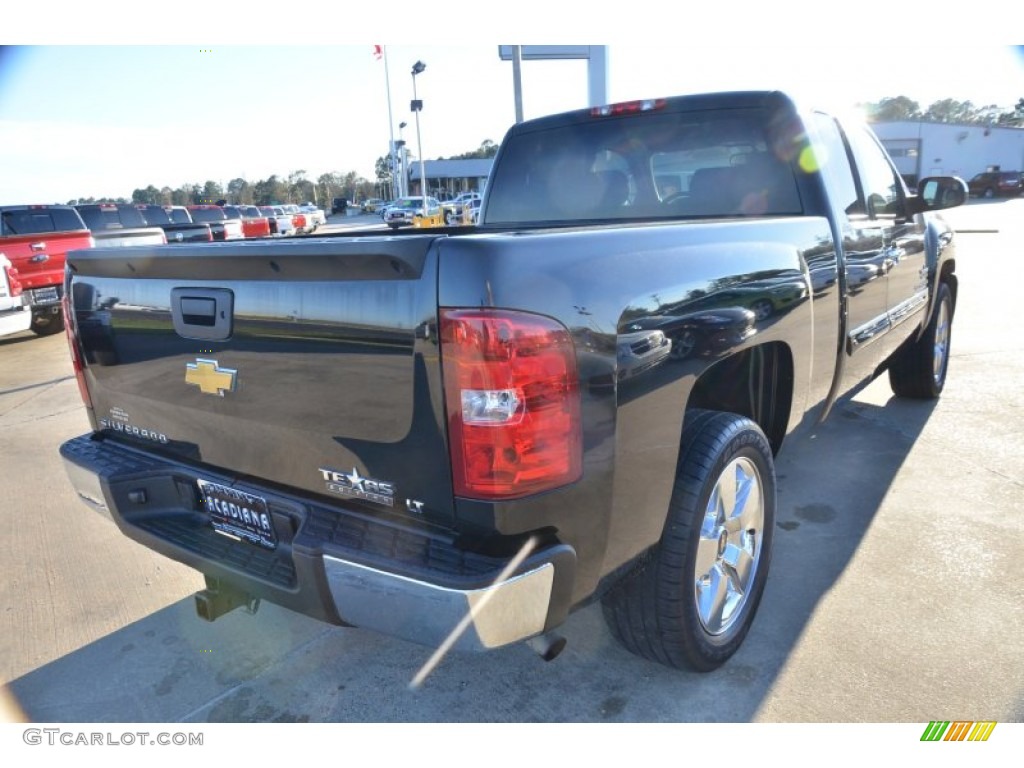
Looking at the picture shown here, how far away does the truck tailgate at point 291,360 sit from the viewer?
174cm

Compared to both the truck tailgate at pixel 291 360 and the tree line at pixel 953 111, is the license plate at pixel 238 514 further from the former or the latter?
the tree line at pixel 953 111

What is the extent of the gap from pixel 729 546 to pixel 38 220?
13699mm

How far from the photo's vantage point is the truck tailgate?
174 cm

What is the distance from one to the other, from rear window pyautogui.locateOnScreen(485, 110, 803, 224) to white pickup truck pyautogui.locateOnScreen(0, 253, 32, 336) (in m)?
7.25

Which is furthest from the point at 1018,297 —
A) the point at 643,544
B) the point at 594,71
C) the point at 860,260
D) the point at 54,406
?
the point at 54,406

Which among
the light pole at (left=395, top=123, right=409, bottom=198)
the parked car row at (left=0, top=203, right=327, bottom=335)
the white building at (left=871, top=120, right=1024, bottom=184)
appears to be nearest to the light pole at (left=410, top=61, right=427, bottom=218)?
the light pole at (left=395, top=123, right=409, bottom=198)

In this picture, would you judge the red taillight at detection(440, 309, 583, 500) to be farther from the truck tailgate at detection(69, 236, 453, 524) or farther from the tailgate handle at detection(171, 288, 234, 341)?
the tailgate handle at detection(171, 288, 234, 341)

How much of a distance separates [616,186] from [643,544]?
2250mm

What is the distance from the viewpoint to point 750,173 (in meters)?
→ 3.29

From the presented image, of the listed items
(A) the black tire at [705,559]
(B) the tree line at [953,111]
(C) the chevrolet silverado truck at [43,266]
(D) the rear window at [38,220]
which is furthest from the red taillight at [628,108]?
(B) the tree line at [953,111]

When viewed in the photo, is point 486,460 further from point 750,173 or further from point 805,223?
point 750,173

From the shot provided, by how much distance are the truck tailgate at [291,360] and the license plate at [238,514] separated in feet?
0.25

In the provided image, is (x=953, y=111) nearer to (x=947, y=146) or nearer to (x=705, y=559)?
(x=947, y=146)

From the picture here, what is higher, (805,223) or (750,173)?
(750,173)
